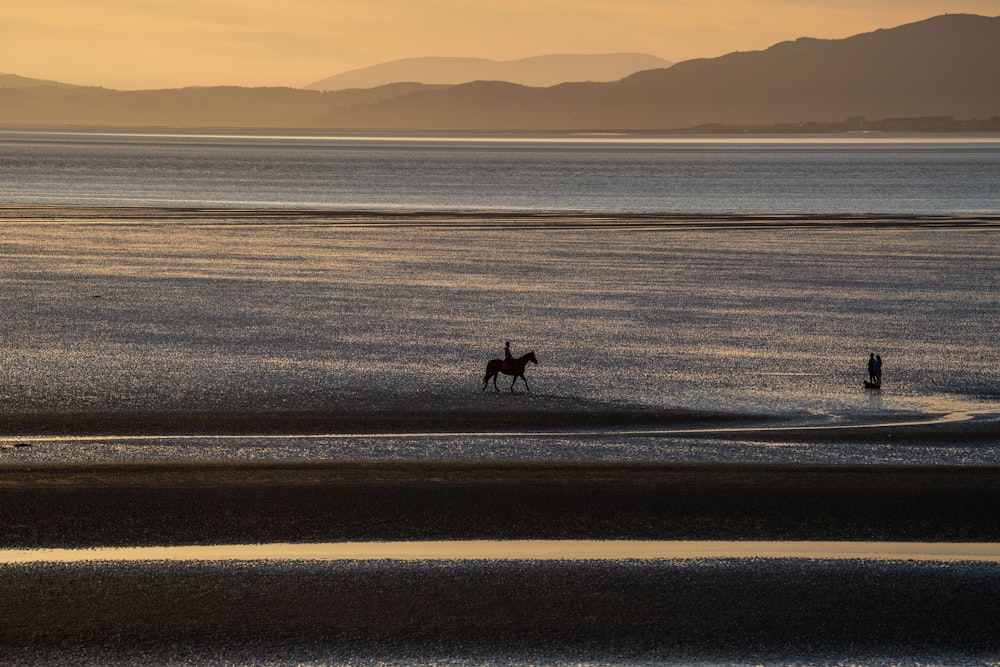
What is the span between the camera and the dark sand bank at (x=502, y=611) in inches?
332

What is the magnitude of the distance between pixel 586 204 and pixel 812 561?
248 feet

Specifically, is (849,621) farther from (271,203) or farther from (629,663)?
(271,203)

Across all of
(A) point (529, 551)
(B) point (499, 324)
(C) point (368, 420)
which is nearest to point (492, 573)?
(A) point (529, 551)

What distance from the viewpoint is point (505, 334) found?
1009 inches

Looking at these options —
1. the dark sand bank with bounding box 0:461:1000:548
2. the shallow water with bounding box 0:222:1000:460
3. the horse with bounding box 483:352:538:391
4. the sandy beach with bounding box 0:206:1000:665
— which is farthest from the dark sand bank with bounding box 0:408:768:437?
the dark sand bank with bounding box 0:461:1000:548

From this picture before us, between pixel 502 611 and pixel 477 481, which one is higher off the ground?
pixel 477 481

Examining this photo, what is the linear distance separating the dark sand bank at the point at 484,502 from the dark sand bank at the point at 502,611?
97 centimetres

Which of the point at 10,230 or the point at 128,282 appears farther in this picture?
the point at 10,230

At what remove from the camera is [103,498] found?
1233cm

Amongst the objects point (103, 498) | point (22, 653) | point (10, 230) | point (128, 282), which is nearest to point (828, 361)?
point (103, 498)

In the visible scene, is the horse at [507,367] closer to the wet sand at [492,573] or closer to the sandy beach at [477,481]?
the sandy beach at [477,481]

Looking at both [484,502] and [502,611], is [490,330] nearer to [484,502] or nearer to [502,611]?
[484,502]

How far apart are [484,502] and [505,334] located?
1331cm

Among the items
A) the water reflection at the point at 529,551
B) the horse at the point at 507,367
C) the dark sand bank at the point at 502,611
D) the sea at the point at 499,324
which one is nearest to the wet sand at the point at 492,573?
the dark sand bank at the point at 502,611
